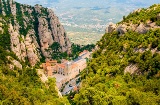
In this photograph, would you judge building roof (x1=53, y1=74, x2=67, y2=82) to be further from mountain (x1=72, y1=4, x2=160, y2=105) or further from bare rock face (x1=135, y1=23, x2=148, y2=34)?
bare rock face (x1=135, y1=23, x2=148, y2=34)

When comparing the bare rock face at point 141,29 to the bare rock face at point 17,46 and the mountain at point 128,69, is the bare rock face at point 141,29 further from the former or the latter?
the bare rock face at point 17,46

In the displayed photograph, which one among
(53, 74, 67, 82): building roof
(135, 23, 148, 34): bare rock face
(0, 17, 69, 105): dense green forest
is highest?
(135, 23, 148, 34): bare rock face

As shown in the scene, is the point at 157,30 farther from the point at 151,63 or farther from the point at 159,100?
the point at 159,100

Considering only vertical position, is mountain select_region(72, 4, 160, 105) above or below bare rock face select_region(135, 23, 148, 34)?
below

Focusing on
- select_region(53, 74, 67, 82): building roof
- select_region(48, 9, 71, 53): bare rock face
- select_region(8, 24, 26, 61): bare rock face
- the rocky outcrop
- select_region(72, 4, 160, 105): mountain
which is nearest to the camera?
select_region(72, 4, 160, 105): mountain

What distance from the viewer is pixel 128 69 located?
4912 centimetres

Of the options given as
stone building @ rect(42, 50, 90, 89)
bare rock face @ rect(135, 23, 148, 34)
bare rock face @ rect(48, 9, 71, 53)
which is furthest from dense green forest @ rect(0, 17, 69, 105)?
bare rock face @ rect(48, 9, 71, 53)

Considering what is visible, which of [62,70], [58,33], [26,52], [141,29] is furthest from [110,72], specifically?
[58,33]

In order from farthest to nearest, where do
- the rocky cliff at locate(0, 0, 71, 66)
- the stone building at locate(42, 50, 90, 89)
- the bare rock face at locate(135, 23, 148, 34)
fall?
1. the rocky cliff at locate(0, 0, 71, 66)
2. the stone building at locate(42, 50, 90, 89)
3. the bare rock face at locate(135, 23, 148, 34)

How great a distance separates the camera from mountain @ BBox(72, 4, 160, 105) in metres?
42.0

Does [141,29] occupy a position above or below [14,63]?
above

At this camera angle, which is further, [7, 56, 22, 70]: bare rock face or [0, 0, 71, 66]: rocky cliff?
[0, 0, 71, 66]: rocky cliff

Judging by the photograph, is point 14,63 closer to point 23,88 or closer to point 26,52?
point 23,88

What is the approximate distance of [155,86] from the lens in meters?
41.2
